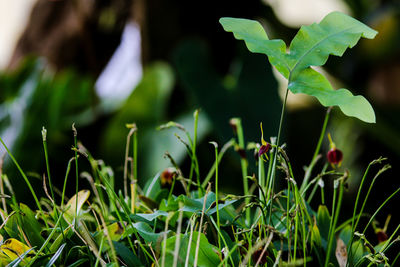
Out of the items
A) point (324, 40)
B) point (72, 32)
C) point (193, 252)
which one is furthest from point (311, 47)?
point (72, 32)

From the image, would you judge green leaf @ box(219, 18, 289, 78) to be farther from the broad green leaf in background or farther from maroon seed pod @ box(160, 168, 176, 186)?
maroon seed pod @ box(160, 168, 176, 186)

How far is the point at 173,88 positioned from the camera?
1389mm

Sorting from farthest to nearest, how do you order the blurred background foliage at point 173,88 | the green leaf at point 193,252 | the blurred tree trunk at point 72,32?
the blurred tree trunk at point 72,32
the blurred background foliage at point 173,88
the green leaf at point 193,252

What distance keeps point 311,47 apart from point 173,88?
1.16 m

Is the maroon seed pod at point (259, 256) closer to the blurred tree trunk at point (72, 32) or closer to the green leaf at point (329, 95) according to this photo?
the green leaf at point (329, 95)

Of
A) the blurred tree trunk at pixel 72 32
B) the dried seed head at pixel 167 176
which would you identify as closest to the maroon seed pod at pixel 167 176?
the dried seed head at pixel 167 176

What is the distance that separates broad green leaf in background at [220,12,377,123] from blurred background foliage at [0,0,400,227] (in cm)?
44

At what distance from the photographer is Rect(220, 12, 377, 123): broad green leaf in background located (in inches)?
9.1

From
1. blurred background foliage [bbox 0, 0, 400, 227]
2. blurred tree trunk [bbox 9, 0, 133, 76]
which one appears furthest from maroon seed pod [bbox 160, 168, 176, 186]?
blurred tree trunk [bbox 9, 0, 133, 76]

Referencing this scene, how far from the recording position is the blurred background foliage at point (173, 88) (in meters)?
0.99

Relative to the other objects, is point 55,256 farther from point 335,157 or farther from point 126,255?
point 335,157

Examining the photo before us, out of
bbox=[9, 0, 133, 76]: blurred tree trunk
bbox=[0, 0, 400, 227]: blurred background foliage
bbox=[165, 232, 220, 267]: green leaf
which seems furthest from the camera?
bbox=[9, 0, 133, 76]: blurred tree trunk

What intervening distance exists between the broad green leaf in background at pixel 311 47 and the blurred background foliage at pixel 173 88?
17.3 inches

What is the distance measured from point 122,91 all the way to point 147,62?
13 cm
